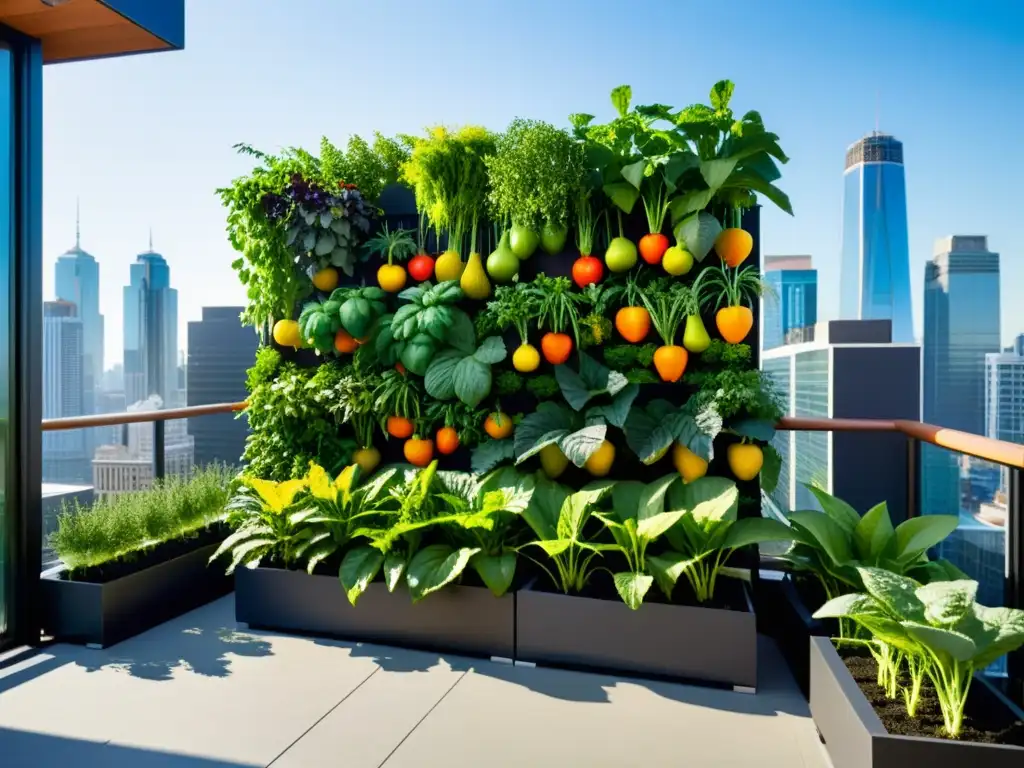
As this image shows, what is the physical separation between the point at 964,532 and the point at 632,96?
6.21 feet

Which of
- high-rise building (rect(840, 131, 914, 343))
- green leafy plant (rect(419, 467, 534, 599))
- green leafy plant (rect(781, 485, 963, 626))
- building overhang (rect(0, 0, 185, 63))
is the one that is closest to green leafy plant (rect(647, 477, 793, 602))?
green leafy plant (rect(781, 485, 963, 626))

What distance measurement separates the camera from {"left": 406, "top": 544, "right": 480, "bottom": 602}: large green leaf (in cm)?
226

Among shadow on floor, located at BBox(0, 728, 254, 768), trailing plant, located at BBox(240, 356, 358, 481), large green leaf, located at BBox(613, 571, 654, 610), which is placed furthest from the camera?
trailing plant, located at BBox(240, 356, 358, 481)

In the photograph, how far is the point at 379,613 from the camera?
2.45 metres

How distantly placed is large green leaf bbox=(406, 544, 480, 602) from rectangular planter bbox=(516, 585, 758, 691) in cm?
23

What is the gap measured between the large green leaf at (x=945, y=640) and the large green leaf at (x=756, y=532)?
2.52ft

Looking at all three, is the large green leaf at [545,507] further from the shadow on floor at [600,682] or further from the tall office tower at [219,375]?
the tall office tower at [219,375]

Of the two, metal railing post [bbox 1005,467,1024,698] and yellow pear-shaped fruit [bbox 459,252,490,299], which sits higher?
yellow pear-shaped fruit [bbox 459,252,490,299]

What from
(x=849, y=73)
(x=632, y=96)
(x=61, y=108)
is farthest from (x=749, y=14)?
(x=61, y=108)

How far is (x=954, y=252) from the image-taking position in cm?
393

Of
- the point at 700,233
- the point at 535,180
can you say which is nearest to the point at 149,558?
the point at 535,180

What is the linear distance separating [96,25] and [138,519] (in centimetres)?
182

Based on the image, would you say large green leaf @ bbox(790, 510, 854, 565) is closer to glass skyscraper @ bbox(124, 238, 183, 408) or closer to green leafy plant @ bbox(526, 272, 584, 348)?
green leafy plant @ bbox(526, 272, 584, 348)

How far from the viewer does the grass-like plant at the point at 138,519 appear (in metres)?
2.55
